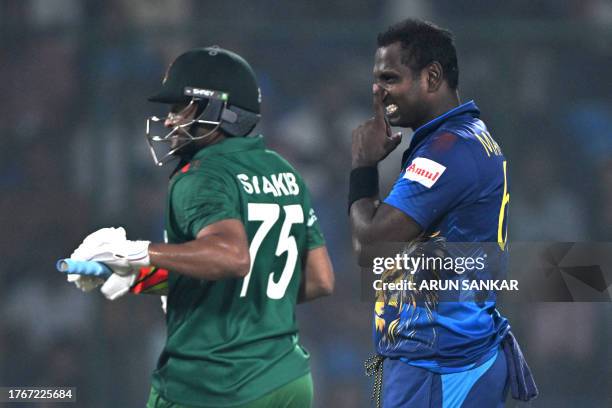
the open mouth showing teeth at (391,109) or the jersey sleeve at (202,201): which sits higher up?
the open mouth showing teeth at (391,109)

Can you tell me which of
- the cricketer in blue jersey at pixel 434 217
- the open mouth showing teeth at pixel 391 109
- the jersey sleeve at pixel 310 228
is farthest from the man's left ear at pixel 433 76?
the jersey sleeve at pixel 310 228

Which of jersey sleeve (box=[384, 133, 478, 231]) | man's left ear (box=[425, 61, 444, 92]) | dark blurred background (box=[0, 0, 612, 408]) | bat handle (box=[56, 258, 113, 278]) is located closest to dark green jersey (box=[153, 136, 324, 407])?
bat handle (box=[56, 258, 113, 278])

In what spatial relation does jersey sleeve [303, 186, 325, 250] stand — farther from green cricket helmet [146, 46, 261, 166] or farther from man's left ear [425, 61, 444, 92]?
man's left ear [425, 61, 444, 92]

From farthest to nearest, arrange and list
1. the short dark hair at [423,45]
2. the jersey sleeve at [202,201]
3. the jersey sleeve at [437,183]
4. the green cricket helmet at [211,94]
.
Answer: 1. the short dark hair at [423,45]
2. the green cricket helmet at [211,94]
3. the jersey sleeve at [437,183]
4. the jersey sleeve at [202,201]

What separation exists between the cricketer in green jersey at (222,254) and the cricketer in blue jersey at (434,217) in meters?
0.26

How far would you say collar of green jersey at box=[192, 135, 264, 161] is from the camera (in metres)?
3.13

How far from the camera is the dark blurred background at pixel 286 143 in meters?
5.93

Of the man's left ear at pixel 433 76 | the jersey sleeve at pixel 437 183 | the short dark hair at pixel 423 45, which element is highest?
the short dark hair at pixel 423 45

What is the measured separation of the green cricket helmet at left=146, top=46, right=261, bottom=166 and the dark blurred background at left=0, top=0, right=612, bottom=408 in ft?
8.94

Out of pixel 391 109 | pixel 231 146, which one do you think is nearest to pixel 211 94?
pixel 231 146

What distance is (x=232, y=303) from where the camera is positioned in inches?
119

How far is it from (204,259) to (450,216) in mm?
796

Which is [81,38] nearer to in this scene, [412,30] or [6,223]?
[6,223]

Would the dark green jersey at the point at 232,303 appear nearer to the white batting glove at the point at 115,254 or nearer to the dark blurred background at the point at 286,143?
the white batting glove at the point at 115,254
